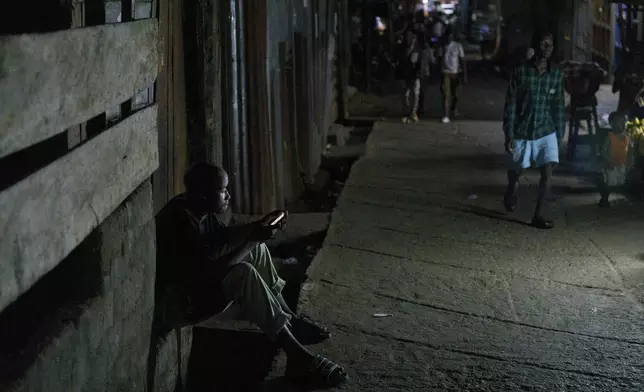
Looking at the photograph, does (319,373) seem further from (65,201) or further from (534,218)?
(534,218)

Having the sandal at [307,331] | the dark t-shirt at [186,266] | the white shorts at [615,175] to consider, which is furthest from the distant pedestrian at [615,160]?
the dark t-shirt at [186,266]

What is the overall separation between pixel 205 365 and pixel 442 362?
1.51 metres

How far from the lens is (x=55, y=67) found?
105 inches

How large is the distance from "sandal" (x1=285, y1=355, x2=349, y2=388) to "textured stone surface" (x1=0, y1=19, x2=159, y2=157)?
1.70m

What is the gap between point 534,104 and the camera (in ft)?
25.5

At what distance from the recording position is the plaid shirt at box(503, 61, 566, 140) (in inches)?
305

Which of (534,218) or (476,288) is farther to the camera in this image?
(534,218)

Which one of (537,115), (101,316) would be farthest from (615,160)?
(101,316)

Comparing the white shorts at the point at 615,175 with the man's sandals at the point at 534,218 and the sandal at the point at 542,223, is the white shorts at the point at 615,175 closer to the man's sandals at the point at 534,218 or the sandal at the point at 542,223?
the man's sandals at the point at 534,218

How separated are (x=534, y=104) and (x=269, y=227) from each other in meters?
4.21

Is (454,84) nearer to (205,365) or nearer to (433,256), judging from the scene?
(433,256)

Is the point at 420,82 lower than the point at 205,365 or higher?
higher

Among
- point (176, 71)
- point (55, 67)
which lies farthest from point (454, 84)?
point (55, 67)

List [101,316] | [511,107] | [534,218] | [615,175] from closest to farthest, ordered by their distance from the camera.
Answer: [101,316] < [511,107] < [534,218] < [615,175]
